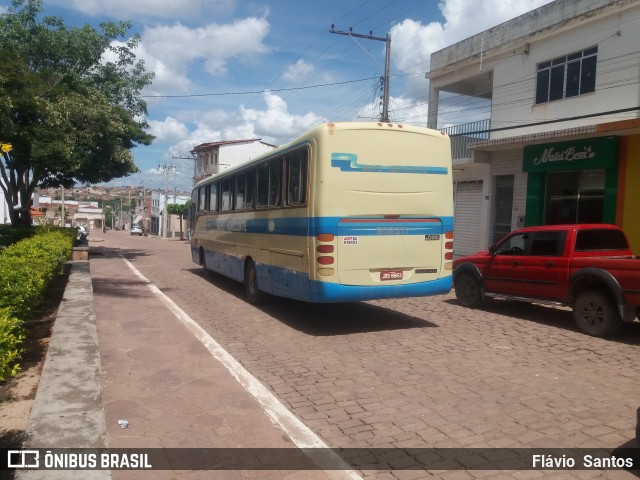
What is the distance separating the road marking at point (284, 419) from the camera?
13.1 ft

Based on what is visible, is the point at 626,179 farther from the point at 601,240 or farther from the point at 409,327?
the point at 409,327

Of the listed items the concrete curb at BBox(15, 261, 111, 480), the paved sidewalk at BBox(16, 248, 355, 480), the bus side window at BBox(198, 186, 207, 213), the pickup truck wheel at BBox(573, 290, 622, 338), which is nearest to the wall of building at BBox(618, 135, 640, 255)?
the pickup truck wheel at BBox(573, 290, 622, 338)

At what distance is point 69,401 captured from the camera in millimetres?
4230

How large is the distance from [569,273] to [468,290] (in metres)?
2.70

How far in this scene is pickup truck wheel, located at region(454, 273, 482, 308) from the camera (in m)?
10.8

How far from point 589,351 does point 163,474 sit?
6141 millimetres

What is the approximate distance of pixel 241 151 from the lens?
59.2 meters

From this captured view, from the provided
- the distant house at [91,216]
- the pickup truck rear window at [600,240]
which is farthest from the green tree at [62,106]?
the distant house at [91,216]

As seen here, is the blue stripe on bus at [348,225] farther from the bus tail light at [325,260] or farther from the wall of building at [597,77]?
the wall of building at [597,77]

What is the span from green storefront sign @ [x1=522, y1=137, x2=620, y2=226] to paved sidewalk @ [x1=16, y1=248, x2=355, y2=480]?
40.3 ft

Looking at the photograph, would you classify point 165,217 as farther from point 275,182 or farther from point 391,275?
point 391,275

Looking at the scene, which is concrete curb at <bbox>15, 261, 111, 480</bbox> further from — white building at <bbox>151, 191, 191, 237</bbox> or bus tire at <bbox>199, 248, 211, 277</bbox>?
white building at <bbox>151, 191, 191, 237</bbox>

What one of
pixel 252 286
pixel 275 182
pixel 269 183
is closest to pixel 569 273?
pixel 275 182

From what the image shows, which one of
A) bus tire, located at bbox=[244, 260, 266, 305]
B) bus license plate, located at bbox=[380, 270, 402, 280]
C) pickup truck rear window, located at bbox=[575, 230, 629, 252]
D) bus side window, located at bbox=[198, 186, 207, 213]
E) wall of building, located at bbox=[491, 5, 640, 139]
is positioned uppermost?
wall of building, located at bbox=[491, 5, 640, 139]
